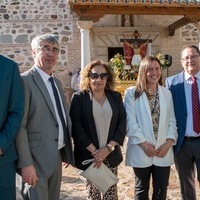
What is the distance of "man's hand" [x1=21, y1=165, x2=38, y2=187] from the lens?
2.31 meters

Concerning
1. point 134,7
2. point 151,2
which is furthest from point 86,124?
point 134,7

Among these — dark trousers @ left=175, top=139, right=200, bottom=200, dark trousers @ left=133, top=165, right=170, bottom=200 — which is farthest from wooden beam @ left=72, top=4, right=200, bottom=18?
dark trousers @ left=133, top=165, right=170, bottom=200

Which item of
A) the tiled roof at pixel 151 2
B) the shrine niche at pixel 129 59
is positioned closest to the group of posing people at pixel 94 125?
the shrine niche at pixel 129 59

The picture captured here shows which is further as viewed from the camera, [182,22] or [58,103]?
[182,22]

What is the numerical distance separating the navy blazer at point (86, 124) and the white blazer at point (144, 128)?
0.08m

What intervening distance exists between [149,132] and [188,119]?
380 mm

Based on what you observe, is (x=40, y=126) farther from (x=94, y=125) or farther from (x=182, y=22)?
(x=182, y=22)

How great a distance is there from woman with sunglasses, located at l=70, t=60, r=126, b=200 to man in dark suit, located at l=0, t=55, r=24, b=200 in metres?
0.65

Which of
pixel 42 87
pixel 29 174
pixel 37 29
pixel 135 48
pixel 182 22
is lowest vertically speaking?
pixel 29 174

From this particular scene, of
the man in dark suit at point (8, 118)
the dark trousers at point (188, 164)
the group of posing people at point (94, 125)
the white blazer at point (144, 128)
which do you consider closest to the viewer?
the man in dark suit at point (8, 118)

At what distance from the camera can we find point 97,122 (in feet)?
9.05

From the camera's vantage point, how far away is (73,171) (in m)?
4.77

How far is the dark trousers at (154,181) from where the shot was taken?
2.88 m

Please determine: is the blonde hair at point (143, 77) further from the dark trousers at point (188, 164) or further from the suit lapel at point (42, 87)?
the suit lapel at point (42, 87)
